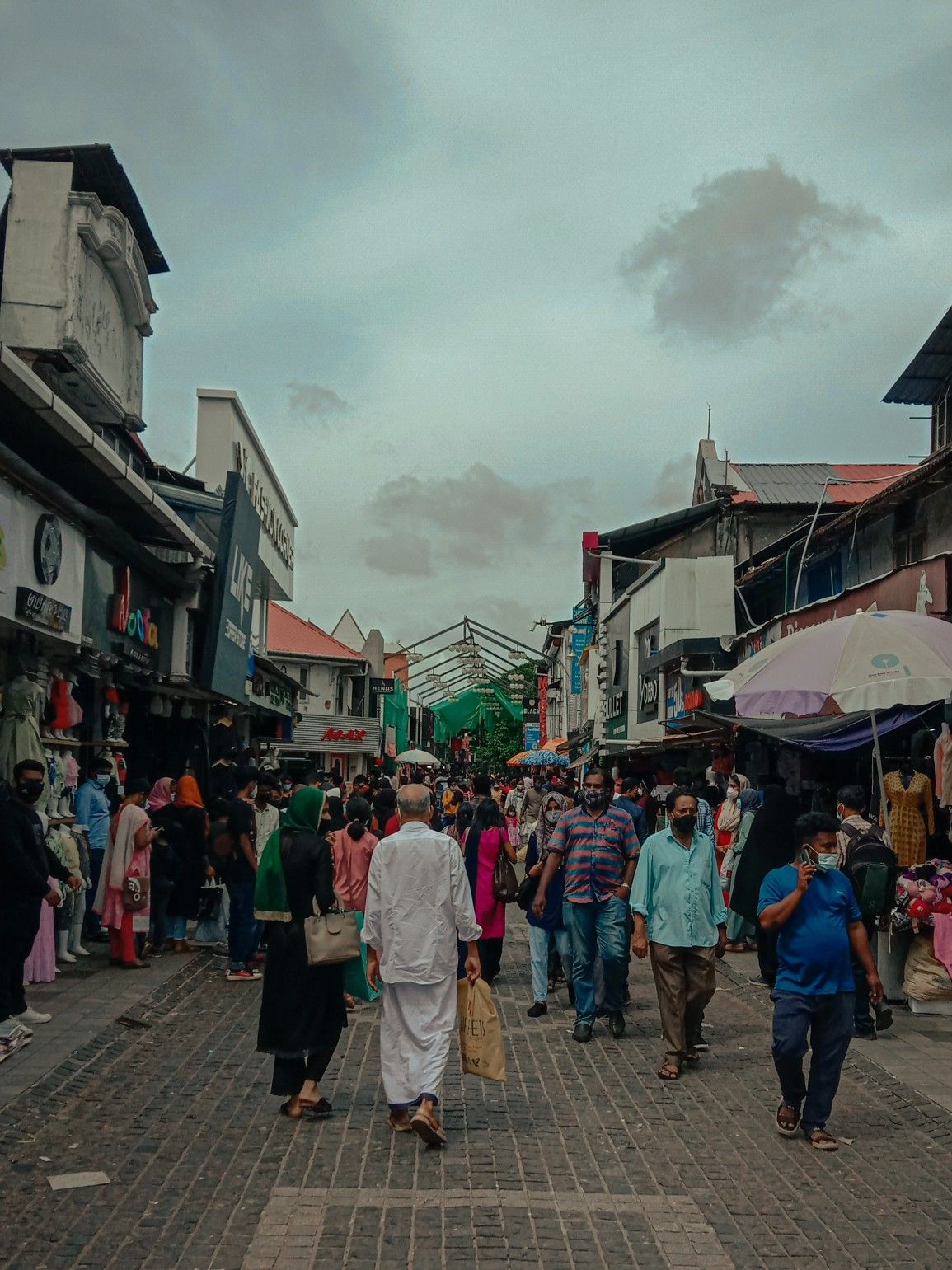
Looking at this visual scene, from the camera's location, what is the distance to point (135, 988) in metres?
10.5

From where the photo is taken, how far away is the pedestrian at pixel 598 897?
30.0 feet

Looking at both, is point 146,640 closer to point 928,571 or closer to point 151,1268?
point 928,571

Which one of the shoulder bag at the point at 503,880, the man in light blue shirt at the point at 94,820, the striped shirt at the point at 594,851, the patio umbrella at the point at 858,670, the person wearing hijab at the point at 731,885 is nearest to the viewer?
the striped shirt at the point at 594,851

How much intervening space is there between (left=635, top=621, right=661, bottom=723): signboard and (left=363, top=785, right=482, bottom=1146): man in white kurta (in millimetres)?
24328

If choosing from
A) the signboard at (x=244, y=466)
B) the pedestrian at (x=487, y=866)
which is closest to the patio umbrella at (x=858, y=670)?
the pedestrian at (x=487, y=866)

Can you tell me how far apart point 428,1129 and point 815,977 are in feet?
7.05

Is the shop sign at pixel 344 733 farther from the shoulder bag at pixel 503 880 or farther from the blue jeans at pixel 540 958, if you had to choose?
the blue jeans at pixel 540 958

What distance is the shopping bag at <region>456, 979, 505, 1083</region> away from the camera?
21.7 feet

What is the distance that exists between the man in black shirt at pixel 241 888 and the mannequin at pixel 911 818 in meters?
5.79

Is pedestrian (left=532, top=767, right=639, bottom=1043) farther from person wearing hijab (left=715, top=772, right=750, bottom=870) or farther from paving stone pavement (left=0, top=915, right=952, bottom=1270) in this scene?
person wearing hijab (left=715, top=772, right=750, bottom=870)

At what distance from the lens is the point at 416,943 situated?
21.4 ft

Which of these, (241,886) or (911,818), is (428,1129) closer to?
(241,886)

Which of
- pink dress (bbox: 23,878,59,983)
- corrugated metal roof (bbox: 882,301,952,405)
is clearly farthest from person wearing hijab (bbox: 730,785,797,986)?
corrugated metal roof (bbox: 882,301,952,405)

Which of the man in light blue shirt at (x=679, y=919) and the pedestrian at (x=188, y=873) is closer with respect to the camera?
the man in light blue shirt at (x=679, y=919)
